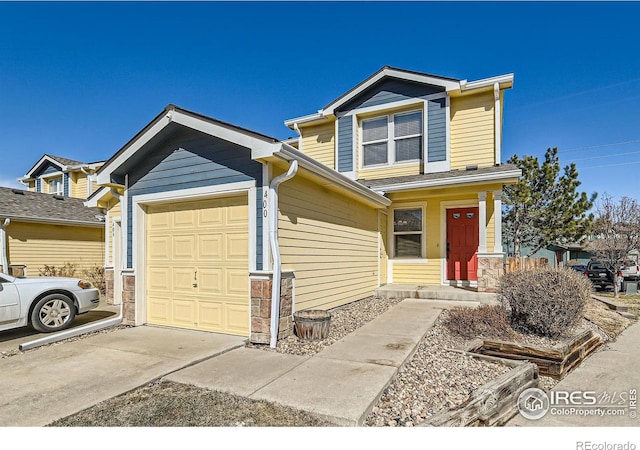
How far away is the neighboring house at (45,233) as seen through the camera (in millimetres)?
11656

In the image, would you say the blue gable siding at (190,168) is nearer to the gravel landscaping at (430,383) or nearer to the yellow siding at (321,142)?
the gravel landscaping at (430,383)

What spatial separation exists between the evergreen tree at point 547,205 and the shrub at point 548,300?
14.7m

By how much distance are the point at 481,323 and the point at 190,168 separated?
5.89m

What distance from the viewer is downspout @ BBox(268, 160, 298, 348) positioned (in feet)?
17.4

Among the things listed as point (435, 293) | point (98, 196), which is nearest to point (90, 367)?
point (98, 196)

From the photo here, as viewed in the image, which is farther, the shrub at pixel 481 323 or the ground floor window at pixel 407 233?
the ground floor window at pixel 407 233

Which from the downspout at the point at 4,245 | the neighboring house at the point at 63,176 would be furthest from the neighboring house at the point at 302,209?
the neighboring house at the point at 63,176

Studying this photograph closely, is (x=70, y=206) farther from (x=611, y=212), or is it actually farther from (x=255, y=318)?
(x=611, y=212)

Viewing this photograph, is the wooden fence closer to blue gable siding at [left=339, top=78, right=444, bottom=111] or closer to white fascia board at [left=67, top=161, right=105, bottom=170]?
blue gable siding at [left=339, top=78, right=444, bottom=111]

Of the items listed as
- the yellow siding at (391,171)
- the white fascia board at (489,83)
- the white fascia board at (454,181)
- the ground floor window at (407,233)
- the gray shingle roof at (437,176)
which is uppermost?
the white fascia board at (489,83)
